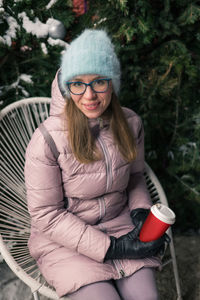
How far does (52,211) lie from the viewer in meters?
1.35

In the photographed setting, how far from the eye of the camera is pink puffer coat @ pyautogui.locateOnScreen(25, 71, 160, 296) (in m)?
1.31

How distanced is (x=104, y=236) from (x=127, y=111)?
671 mm

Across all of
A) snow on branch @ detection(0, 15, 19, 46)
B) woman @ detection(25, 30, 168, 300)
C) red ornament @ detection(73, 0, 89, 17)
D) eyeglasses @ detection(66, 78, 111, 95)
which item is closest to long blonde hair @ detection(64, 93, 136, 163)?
woman @ detection(25, 30, 168, 300)

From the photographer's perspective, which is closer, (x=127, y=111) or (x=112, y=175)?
(x=112, y=175)

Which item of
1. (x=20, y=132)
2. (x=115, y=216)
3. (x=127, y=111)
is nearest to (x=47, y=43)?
(x=20, y=132)

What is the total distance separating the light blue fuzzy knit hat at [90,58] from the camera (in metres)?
1.15

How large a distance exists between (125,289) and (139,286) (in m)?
0.07

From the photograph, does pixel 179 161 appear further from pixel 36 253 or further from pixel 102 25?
pixel 36 253

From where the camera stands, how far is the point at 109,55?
1206 millimetres

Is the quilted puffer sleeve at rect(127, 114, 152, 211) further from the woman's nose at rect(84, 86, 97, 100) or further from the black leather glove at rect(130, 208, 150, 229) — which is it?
the woman's nose at rect(84, 86, 97, 100)

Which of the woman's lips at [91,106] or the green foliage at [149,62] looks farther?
the green foliage at [149,62]

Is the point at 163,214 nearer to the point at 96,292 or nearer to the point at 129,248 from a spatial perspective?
the point at 129,248

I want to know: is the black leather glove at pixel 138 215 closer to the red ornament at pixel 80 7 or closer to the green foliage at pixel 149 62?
the green foliage at pixel 149 62

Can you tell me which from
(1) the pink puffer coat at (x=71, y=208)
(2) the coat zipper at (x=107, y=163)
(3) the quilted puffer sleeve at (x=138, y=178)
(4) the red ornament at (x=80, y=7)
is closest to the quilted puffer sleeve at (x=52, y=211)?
(1) the pink puffer coat at (x=71, y=208)
